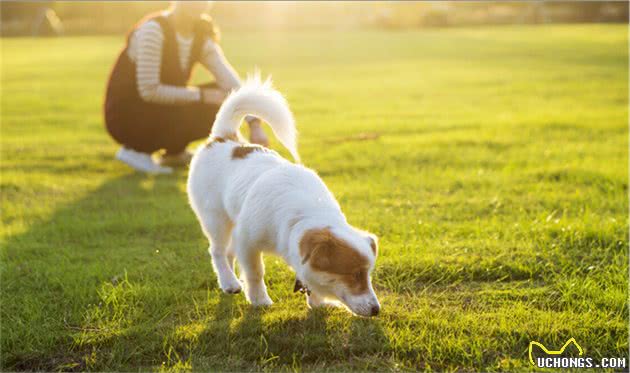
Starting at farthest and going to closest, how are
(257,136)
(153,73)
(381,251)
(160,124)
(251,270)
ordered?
(160,124), (153,73), (257,136), (381,251), (251,270)

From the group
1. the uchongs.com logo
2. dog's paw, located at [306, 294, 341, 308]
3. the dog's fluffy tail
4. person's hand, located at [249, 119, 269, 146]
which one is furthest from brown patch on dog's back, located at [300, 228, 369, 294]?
person's hand, located at [249, 119, 269, 146]

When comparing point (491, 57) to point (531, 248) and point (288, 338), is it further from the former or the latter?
point (288, 338)

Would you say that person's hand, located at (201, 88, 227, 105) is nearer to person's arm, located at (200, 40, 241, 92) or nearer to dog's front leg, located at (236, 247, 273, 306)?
person's arm, located at (200, 40, 241, 92)

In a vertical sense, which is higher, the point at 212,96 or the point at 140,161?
the point at 212,96

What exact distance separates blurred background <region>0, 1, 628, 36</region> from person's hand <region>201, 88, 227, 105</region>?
32.8m

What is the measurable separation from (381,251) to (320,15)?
123 ft

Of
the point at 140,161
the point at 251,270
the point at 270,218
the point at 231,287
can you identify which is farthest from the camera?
the point at 140,161

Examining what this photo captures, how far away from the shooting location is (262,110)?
420 centimetres

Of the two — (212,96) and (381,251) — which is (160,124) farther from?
(381,251)

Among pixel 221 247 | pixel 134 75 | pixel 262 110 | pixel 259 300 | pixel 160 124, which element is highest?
pixel 262 110

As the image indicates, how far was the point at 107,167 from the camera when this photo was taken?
7477 millimetres

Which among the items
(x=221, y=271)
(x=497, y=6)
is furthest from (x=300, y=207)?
(x=497, y=6)

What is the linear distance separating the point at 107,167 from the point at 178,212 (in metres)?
2.25

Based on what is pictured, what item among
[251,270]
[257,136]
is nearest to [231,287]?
[251,270]
